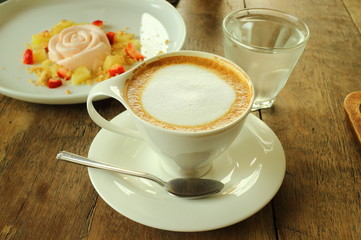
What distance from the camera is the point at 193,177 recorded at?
2.47 feet

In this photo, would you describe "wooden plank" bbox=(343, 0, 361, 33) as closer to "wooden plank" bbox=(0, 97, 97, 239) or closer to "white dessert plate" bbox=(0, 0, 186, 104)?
"white dessert plate" bbox=(0, 0, 186, 104)

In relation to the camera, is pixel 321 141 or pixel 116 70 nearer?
pixel 321 141

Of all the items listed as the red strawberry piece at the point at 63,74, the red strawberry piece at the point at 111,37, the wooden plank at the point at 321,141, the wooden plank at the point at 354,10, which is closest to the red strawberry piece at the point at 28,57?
the red strawberry piece at the point at 63,74

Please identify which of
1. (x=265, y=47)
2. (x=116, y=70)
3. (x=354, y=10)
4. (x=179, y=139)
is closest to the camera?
(x=179, y=139)

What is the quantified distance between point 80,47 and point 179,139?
2.54ft

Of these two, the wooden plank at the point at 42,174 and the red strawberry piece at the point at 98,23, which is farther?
the red strawberry piece at the point at 98,23

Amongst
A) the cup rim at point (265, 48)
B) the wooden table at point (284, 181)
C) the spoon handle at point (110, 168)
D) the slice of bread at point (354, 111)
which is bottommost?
the wooden table at point (284, 181)

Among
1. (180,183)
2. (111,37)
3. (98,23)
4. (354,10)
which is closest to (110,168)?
(180,183)

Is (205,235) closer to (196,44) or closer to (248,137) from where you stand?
(248,137)

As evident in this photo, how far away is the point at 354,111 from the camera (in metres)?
0.90

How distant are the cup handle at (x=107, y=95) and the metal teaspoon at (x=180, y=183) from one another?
0.09m

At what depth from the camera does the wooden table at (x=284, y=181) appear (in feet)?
2.19

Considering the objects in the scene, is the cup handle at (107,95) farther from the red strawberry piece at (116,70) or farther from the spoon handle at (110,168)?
the red strawberry piece at (116,70)

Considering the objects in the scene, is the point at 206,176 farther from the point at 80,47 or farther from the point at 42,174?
the point at 80,47
